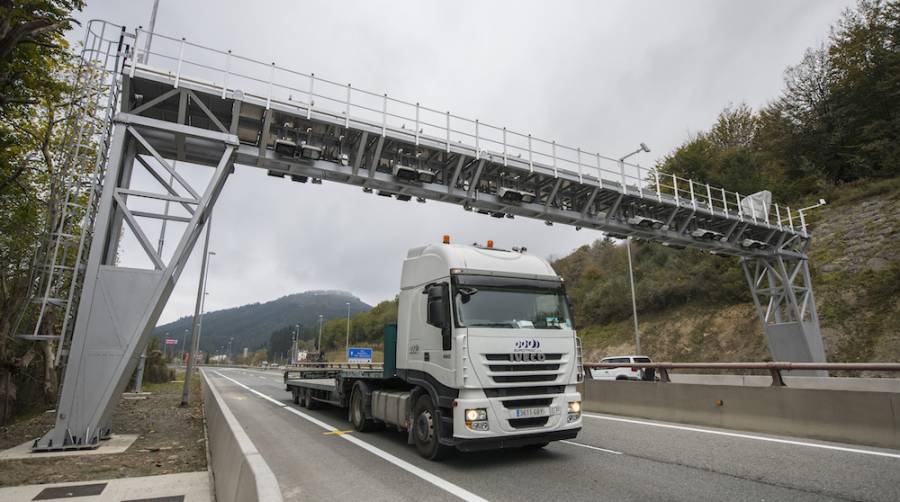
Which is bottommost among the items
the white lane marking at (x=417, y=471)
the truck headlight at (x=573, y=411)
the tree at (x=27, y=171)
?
the white lane marking at (x=417, y=471)

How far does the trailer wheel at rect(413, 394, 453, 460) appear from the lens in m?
7.16

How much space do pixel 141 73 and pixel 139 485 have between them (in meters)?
8.67

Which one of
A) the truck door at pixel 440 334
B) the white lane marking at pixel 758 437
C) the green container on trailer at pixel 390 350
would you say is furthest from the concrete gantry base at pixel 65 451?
the white lane marking at pixel 758 437

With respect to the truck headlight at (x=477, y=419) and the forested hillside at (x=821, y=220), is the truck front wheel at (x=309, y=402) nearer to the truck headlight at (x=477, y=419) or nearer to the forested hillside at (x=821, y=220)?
the truck headlight at (x=477, y=419)

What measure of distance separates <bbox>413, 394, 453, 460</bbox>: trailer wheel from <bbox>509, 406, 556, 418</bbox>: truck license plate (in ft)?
3.71

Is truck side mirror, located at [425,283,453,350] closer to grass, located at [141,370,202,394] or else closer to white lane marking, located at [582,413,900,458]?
white lane marking, located at [582,413,900,458]

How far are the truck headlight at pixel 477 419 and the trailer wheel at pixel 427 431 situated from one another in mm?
662

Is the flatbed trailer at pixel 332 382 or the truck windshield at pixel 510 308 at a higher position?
the truck windshield at pixel 510 308

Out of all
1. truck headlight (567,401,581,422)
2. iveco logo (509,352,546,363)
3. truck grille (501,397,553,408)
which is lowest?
truck headlight (567,401,581,422)

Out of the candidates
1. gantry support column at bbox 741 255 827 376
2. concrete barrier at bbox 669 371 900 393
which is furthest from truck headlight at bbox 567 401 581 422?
gantry support column at bbox 741 255 827 376

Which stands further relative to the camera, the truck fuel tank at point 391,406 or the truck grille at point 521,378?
the truck fuel tank at point 391,406

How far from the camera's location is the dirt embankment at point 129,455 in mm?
7301

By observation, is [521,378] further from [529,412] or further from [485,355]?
[485,355]

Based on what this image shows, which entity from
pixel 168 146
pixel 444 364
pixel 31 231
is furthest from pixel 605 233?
pixel 31 231
